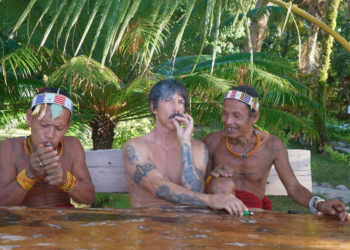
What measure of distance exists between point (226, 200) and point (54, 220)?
0.88 metres

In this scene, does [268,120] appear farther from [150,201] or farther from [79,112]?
[150,201]

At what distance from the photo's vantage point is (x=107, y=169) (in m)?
3.48

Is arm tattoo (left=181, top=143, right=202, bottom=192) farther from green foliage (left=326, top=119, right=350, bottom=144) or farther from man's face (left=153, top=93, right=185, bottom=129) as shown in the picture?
green foliage (left=326, top=119, right=350, bottom=144)

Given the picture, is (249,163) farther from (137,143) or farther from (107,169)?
(107,169)

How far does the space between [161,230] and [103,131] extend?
451cm

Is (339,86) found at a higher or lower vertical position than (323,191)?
higher

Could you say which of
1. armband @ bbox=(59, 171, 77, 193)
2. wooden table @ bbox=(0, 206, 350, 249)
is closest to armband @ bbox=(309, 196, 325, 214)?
wooden table @ bbox=(0, 206, 350, 249)

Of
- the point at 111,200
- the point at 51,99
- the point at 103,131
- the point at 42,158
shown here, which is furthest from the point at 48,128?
the point at 111,200

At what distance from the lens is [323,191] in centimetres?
891

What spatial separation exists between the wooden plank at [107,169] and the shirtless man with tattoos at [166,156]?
25cm

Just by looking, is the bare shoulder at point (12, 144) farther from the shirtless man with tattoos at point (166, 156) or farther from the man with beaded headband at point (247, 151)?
the man with beaded headband at point (247, 151)

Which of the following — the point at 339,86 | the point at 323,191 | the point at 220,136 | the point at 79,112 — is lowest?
the point at 323,191

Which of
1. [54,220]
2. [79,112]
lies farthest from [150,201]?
[79,112]

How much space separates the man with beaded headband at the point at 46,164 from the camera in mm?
2738
